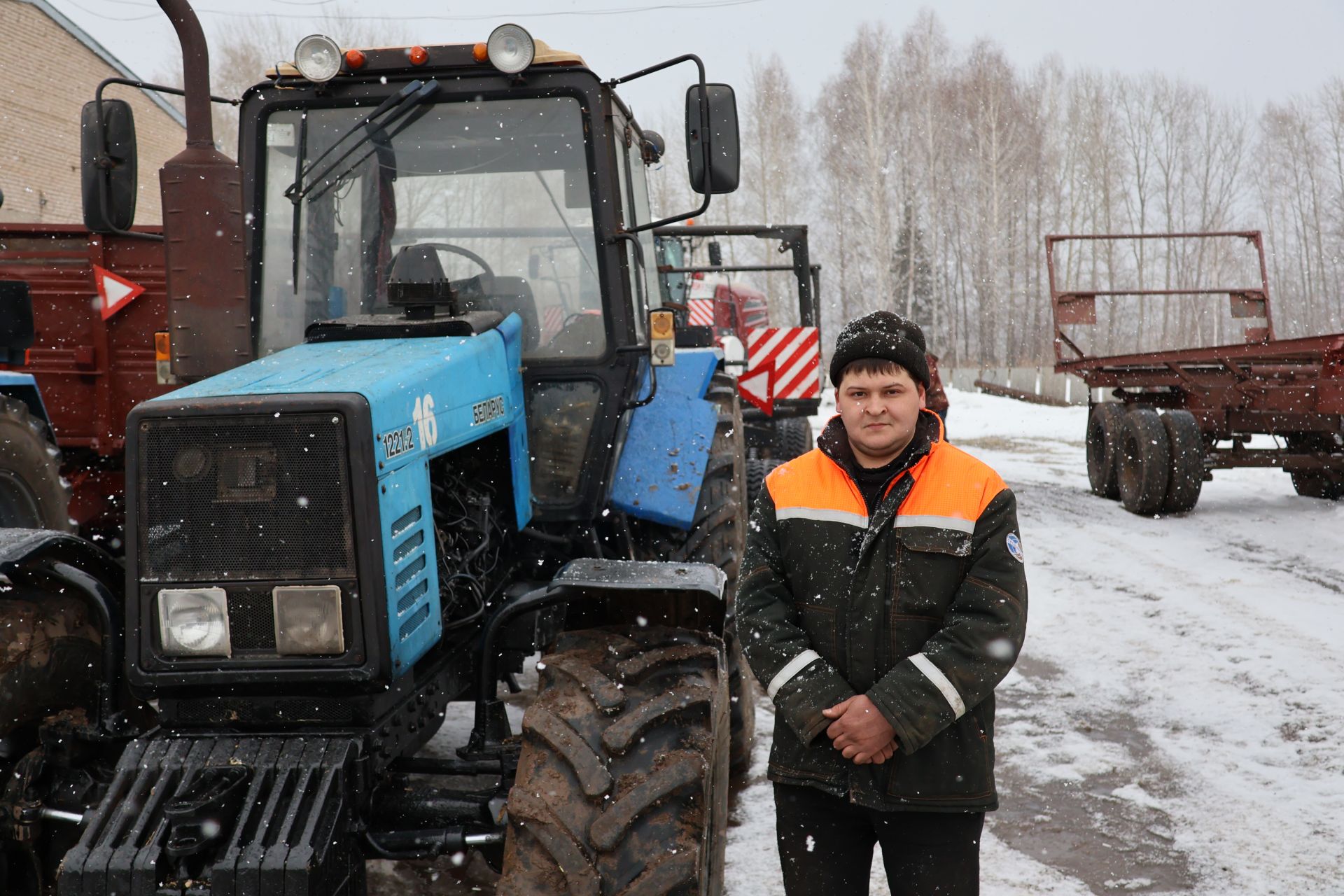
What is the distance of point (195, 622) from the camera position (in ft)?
8.38

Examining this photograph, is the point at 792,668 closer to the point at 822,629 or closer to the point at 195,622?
the point at 822,629

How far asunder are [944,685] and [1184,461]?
835 centimetres

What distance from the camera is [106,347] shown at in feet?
24.9

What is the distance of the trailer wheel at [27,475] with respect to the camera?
Answer: 535cm

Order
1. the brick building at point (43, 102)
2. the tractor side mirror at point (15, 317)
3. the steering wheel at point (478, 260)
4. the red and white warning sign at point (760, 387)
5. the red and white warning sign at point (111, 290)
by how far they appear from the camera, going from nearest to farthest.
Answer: the steering wheel at point (478, 260) < the tractor side mirror at point (15, 317) < the red and white warning sign at point (111, 290) < the red and white warning sign at point (760, 387) < the brick building at point (43, 102)

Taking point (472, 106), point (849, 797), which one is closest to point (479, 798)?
point (849, 797)

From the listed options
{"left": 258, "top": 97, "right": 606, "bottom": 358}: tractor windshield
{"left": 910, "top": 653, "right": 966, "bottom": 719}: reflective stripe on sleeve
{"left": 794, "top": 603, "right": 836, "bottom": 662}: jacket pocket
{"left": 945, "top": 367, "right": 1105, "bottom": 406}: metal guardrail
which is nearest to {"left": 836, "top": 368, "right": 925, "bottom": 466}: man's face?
{"left": 794, "top": 603, "right": 836, "bottom": 662}: jacket pocket

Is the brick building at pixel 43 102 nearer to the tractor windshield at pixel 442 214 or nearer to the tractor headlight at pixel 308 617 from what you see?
the tractor windshield at pixel 442 214

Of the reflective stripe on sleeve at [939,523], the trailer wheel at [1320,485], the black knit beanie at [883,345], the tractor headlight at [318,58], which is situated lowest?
the trailer wheel at [1320,485]

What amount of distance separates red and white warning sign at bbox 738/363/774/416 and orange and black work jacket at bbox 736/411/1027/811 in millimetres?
7668

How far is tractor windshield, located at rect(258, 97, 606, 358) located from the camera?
3.80 m

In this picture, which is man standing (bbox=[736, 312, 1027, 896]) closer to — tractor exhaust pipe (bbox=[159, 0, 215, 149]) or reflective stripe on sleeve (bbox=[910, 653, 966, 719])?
reflective stripe on sleeve (bbox=[910, 653, 966, 719])

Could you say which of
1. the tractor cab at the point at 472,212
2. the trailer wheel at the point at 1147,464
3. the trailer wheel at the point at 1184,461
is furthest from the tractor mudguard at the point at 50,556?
the trailer wheel at the point at 1184,461

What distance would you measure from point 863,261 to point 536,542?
3262cm
